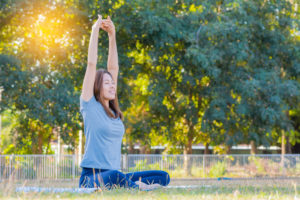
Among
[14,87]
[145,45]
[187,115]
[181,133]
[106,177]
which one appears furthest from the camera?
[181,133]

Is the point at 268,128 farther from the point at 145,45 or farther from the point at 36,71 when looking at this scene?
the point at 36,71

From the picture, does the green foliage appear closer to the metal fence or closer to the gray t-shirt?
the metal fence

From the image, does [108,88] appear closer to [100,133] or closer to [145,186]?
[100,133]

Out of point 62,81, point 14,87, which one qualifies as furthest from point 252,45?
point 14,87

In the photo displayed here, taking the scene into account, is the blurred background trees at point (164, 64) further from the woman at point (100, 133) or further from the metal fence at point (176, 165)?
the woman at point (100, 133)

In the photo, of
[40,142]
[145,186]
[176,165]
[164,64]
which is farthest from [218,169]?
[145,186]

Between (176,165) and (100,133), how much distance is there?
15.8 metres

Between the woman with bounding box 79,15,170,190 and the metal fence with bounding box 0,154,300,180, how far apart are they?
13752mm

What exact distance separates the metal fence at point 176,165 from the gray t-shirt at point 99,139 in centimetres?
1383

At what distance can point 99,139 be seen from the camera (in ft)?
15.0

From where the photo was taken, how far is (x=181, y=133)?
896 inches

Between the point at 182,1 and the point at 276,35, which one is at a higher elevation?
the point at 182,1

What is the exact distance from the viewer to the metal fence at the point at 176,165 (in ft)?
59.1

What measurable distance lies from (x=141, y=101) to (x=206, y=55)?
277 inches
